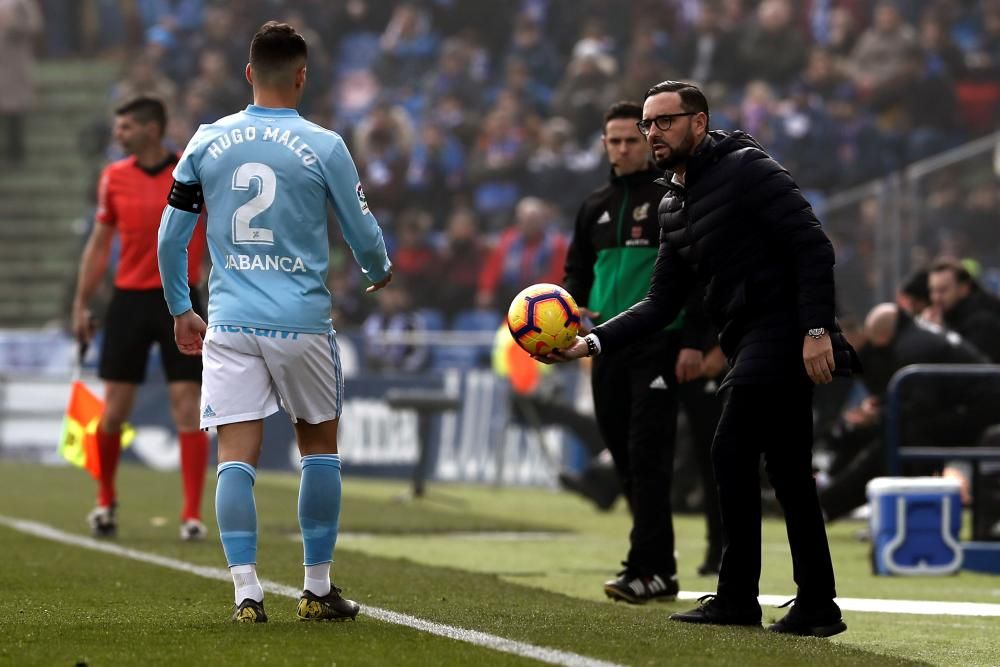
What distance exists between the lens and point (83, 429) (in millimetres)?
11055

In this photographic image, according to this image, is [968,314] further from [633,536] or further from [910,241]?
[633,536]

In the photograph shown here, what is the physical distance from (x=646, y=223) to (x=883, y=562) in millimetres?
2967

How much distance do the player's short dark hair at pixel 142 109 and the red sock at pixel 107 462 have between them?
188cm

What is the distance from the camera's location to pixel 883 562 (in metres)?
10.1

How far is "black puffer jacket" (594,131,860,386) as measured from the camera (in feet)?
20.7

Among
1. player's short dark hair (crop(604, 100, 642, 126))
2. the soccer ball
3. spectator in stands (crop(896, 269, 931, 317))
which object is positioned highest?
player's short dark hair (crop(604, 100, 642, 126))

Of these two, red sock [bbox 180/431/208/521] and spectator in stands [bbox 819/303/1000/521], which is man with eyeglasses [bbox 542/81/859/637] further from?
spectator in stands [bbox 819/303/1000/521]

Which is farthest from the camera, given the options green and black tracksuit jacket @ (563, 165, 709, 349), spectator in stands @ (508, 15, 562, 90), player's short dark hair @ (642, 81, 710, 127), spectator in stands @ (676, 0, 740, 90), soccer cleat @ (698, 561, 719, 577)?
spectator in stands @ (508, 15, 562, 90)

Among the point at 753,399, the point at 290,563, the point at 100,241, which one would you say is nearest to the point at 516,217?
the point at 100,241

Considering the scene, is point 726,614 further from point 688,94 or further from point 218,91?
point 218,91

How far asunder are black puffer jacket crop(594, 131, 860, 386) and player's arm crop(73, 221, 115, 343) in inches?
187

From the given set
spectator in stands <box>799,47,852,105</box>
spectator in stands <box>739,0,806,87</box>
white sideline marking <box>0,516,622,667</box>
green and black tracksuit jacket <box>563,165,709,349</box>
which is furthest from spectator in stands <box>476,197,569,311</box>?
green and black tracksuit jacket <box>563,165,709,349</box>

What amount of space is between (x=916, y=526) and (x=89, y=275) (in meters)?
5.01

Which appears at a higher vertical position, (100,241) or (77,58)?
(77,58)
